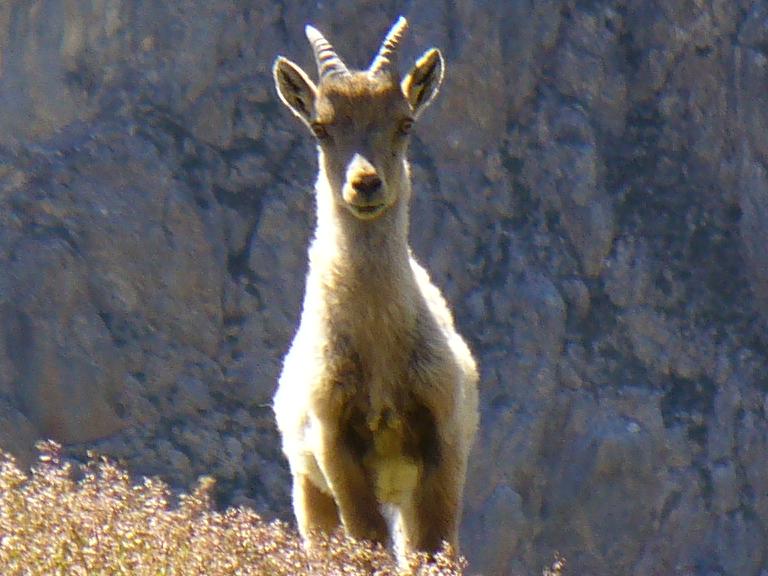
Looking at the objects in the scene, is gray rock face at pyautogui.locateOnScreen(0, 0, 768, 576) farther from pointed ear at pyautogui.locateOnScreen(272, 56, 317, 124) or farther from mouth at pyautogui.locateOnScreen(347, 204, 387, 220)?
mouth at pyautogui.locateOnScreen(347, 204, 387, 220)

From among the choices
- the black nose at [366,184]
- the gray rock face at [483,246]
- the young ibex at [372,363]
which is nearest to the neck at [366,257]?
the young ibex at [372,363]

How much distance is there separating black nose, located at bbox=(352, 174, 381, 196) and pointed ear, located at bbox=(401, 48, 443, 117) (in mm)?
879

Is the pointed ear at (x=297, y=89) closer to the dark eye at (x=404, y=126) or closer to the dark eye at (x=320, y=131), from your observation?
the dark eye at (x=320, y=131)

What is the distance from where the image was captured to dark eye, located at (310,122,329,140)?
849 cm

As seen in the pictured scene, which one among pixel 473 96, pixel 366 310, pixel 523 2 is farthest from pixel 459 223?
pixel 366 310

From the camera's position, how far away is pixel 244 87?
18.3 m

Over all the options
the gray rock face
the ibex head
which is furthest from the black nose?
the gray rock face

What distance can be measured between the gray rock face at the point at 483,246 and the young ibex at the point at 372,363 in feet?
30.3

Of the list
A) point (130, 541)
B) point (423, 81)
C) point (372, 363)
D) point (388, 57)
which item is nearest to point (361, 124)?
point (388, 57)

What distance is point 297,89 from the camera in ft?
28.9

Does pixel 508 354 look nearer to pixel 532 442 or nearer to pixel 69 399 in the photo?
pixel 532 442

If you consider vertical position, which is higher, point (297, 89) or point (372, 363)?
point (297, 89)

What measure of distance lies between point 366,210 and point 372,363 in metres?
0.75

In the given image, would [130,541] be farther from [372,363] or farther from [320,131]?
[320,131]
